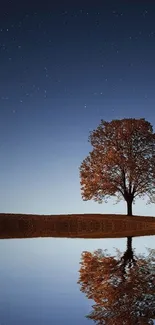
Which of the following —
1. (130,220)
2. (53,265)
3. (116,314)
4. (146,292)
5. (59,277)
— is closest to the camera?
(116,314)

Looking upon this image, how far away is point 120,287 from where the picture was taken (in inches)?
515

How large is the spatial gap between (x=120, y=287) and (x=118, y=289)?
38cm

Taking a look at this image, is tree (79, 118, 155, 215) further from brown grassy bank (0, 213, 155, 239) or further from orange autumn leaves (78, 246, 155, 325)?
orange autumn leaves (78, 246, 155, 325)

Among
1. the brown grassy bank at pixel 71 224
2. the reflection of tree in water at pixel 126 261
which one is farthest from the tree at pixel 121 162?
the reflection of tree in water at pixel 126 261

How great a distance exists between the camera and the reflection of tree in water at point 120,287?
9513mm

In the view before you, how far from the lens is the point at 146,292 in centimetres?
1227

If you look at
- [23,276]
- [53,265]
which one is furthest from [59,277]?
[53,265]

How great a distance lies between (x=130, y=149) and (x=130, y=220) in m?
9.43

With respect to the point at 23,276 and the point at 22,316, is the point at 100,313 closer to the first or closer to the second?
the point at 22,316

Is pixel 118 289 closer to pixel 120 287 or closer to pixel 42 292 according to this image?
pixel 120 287

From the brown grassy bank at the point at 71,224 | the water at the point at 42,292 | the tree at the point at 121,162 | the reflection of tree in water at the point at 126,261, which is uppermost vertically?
the tree at the point at 121,162

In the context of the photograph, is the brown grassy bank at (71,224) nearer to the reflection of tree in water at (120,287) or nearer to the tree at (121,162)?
the tree at (121,162)

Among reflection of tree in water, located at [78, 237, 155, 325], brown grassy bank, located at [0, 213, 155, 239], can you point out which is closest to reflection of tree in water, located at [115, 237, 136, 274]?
reflection of tree in water, located at [78, 237, 155, 325]

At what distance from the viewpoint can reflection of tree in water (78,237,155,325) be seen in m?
9.51
